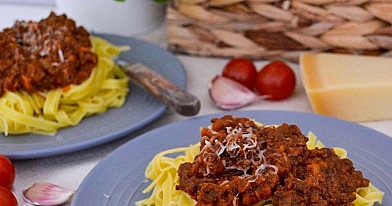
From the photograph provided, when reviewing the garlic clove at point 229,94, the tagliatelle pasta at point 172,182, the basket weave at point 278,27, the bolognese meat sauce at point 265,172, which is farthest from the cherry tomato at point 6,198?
the basket weave at point 278,27

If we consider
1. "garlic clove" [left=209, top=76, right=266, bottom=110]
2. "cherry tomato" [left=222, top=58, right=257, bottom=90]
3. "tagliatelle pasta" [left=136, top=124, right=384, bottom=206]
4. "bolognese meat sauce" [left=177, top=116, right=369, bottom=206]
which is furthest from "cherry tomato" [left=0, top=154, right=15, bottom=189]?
"cherry tomato" [left=222, top=58, right=257, bottom=90]

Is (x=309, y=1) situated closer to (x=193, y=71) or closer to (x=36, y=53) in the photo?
(x=193, y=71)

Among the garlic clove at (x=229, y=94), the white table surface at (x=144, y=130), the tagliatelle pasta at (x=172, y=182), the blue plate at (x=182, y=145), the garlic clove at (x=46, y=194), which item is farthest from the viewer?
the garlic clove at (x=229, y=94)

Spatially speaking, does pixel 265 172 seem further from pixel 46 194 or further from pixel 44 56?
pixel 44 56

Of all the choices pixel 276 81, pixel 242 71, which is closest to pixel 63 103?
pixel 242 71

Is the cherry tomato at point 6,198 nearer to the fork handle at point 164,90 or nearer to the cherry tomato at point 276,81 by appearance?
the fork handle at point 164,90

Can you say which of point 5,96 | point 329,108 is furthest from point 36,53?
point 329,108

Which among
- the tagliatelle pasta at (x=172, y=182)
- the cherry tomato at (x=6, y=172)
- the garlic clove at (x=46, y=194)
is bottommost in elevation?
the garlic clove at (x=46, y=194)
